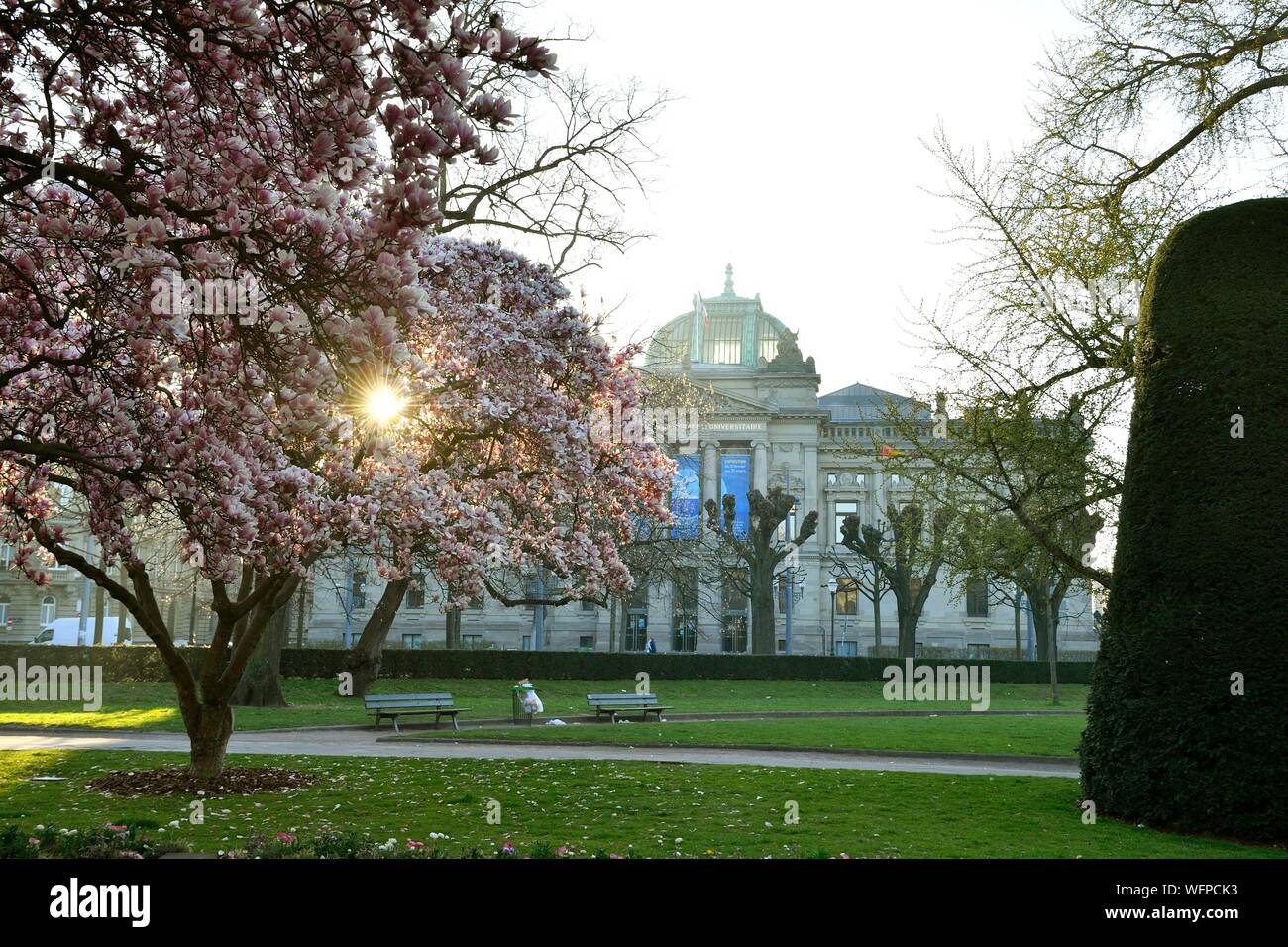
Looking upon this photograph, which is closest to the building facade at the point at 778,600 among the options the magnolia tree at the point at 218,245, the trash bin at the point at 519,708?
the trash bin at the point at 519,708

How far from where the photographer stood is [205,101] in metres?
6.75

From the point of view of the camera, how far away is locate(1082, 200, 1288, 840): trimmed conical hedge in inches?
443

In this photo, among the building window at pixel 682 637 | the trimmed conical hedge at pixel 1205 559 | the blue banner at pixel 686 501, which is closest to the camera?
the trimmed conical hedge at pixel 1205 559

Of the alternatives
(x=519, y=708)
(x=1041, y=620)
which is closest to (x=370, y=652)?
(x=519, y=708)

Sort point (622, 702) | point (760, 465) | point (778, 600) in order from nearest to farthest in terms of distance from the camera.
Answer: point (622, 702) → point (778, 600) → point (760, 465)

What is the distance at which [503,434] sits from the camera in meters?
16.1

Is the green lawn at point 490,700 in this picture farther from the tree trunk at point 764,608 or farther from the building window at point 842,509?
the building window at point 842,509

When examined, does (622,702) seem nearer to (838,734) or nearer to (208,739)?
(838,734)

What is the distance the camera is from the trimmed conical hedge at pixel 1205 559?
11.3m

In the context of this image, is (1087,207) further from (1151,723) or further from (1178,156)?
(1151,723)

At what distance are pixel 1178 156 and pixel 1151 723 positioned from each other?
931 centimetres

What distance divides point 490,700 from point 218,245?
90.0ft

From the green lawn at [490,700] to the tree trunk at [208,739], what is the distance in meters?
9.30
